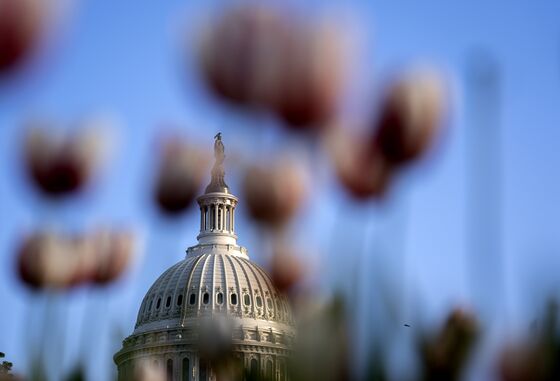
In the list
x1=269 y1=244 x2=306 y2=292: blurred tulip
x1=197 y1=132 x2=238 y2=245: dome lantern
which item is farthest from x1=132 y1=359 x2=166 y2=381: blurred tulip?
x1=197 y1=132 x2=238 y2=245: dome lantern

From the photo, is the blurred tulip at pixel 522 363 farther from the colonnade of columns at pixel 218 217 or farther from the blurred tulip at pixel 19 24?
the colonnade of columns at pixel 218 217

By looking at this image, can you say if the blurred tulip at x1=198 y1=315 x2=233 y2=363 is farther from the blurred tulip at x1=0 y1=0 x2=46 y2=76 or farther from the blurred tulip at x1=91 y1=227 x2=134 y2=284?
the blurred tulip at x1=0 y1=0 x2=46 y2=76

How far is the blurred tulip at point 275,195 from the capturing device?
3.42m

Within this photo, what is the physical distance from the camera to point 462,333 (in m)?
3.64

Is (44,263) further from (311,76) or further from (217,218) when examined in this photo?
(217,218)

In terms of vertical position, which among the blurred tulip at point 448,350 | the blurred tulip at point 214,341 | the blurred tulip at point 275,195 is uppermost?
the blurred tulip at point 275,195

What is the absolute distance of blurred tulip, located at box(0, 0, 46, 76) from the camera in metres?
2.88

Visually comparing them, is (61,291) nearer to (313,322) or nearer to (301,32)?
(313,322)

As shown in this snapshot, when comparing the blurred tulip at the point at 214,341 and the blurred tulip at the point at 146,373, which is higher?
the blurred tulip at the point at 146,373

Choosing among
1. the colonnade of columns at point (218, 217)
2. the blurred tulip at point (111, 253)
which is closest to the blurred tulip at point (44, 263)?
the blurred tulip at point (111, 253)

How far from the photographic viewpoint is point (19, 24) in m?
2.89

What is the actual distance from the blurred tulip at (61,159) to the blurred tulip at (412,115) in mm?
916

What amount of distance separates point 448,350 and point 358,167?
62 centimetres

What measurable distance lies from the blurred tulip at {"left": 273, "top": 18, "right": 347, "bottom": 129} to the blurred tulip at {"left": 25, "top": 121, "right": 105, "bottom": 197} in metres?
0.78
